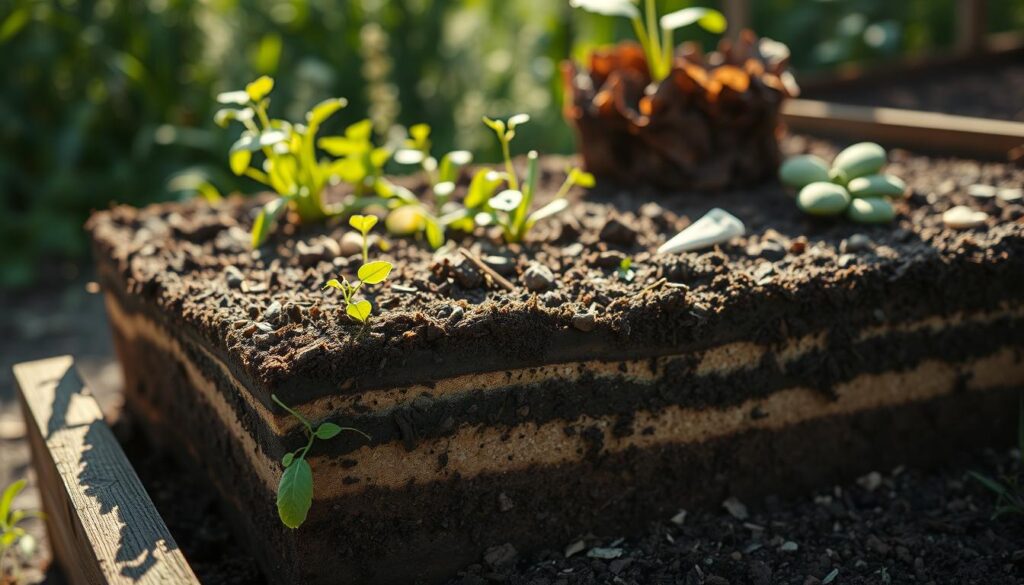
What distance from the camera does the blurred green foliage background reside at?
458 centimetres

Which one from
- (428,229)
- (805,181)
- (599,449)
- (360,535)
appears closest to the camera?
(360,535)

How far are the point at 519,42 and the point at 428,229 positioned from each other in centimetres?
281

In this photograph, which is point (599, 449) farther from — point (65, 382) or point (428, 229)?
point (65, 382)

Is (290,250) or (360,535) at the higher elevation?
(290,250)

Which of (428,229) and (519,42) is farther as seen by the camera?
(519,42)

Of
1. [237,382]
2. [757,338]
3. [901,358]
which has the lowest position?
[901,358]

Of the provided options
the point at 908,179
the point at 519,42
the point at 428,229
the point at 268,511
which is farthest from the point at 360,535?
the point at 519,42

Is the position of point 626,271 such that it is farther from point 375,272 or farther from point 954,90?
point 954,90

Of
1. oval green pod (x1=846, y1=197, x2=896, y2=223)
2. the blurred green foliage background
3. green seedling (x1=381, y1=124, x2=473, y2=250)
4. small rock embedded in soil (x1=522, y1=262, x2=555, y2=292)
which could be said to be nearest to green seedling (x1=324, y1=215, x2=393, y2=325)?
small rock embedded in soil (x1=522, y1=262, x2=555, y2=292)

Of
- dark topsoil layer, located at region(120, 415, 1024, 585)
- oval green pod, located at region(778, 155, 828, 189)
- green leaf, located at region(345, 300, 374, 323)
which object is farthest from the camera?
oval green pod, located at region(778, 155, 828, 189)

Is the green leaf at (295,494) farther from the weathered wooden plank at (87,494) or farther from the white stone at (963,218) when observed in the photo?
the white stone at (963,218)

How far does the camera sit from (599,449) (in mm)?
1984

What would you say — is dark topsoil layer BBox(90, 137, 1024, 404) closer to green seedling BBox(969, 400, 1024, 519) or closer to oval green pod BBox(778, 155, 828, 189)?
oval green pod BBox(778, 155, 828, 189)

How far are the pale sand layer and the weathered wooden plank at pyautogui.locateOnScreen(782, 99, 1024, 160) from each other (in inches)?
32.2
